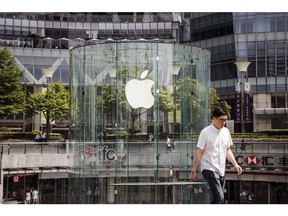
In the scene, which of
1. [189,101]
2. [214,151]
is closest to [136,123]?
[189,101]

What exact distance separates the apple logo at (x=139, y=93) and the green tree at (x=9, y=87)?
2333 cm

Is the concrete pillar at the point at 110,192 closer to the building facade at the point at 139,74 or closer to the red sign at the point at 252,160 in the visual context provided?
the building facade at the point at 139,74

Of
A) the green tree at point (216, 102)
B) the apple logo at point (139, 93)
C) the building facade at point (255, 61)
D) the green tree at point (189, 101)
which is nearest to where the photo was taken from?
the apple logo at point (139, 93)

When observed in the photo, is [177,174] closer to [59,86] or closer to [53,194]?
[53,194]

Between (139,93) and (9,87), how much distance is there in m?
24.6

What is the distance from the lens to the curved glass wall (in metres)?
13.0

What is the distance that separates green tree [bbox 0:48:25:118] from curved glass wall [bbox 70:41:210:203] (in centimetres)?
2256

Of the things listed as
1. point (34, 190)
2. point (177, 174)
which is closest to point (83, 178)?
point (177, 174)

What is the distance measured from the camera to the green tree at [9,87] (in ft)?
117

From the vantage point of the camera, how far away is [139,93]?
1326 centimetres

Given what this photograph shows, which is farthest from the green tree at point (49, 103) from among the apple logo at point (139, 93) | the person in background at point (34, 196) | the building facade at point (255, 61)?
the apple logo at point (139, 93)

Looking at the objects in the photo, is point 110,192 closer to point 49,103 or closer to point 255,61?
point 49,103

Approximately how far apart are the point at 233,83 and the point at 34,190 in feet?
66.2
